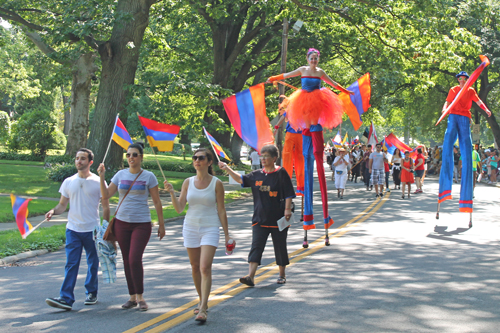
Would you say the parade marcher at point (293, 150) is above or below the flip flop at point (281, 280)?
above

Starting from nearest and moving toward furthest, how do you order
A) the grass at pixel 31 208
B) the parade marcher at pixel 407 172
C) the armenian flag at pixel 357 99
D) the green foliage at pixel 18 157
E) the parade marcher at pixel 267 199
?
the parade marcher at pixel 267 199 < the armenian flag at pixel 357 99 < the grass at pixel 31 208 < the parade marcher at pixel 407 172 < the green foliage at pixel 18 157

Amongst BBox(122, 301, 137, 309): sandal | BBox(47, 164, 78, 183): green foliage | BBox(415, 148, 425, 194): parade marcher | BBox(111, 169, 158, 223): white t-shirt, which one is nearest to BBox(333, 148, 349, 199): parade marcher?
BBox(415, 148, 425, 194): parade marcher

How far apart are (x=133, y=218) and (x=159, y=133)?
1.53m

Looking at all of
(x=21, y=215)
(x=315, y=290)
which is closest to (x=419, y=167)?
(x=315, y=290)

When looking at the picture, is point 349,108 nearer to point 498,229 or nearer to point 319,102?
point 319,102

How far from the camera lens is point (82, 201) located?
627 cm

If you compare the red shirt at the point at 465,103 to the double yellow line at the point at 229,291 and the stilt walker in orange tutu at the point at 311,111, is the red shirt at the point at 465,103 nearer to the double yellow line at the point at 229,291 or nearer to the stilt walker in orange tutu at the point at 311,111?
the stilt walker in orange tutu at the point at 311,111

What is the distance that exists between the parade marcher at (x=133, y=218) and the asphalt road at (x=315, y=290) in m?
0.38

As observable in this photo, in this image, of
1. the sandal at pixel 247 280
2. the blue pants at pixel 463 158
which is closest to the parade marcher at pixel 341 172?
the blue pants at pixel 463 158

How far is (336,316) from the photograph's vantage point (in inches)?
219

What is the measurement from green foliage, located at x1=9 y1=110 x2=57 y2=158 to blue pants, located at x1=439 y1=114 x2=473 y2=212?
99.1ft

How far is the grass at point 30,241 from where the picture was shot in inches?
381

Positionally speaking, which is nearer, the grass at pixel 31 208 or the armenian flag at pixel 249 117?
the armenian flag at pixel 249 117

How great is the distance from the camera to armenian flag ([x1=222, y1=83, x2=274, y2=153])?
8414 mm
